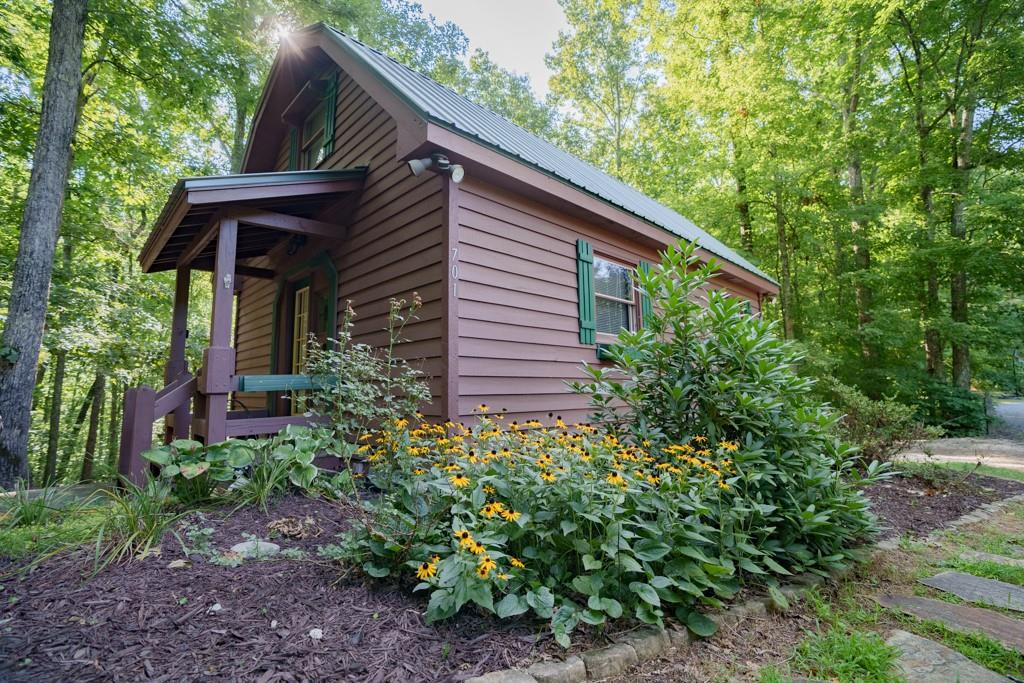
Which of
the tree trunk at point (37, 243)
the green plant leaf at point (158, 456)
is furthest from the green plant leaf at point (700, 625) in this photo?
the tree trunk at point (37, 243)

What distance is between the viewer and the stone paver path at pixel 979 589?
223 centimetres

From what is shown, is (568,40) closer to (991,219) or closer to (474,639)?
(991,219)

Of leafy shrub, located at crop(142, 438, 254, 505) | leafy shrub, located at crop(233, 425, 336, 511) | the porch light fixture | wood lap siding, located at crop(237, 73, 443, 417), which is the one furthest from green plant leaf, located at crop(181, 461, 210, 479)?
the porch light fixture

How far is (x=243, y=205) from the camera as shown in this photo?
428 cm

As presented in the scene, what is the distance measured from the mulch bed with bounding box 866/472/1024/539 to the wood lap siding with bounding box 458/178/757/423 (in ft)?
9.14

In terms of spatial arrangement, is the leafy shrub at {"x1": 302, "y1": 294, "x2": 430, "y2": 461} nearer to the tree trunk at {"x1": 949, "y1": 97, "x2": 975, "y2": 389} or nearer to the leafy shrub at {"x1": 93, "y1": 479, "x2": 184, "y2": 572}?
the leafy shrub at {"x1": 93, "y1": 479, "x2": 184, "y2": 572}

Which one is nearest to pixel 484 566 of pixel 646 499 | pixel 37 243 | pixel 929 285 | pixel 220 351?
pixel 646 499

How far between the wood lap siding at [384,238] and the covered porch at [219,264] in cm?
31

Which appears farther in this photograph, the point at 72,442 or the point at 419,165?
the point at 72,442

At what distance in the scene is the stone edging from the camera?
1550 mm

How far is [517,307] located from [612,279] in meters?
2.11

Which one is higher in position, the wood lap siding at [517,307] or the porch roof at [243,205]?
the porch roof at [243,205]

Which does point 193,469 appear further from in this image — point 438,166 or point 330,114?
point 330,114

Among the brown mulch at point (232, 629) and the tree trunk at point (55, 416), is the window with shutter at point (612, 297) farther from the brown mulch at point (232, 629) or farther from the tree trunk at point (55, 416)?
the tree trunk at point (55, 416)
